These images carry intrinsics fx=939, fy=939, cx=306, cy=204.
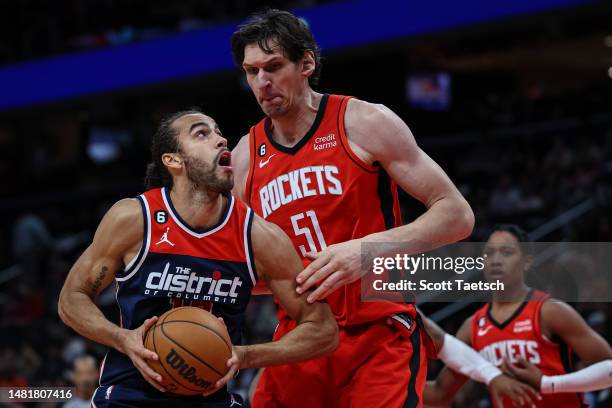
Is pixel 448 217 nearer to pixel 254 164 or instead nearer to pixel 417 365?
pixel 417 365

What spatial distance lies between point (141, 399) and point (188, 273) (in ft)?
1.61

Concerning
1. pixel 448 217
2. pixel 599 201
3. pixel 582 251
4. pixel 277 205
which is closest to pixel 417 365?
pixel 448 217

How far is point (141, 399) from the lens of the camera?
11.3ft

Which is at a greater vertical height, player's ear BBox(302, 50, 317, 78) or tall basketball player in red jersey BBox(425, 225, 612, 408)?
player's ear BBox(302, 50, 317, 78)

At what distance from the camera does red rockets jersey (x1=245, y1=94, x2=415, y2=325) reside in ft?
12.7

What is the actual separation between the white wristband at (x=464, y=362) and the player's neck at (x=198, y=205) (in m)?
2.33

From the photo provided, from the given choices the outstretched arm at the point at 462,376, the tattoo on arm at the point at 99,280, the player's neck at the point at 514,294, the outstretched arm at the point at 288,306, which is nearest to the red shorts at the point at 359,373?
the outstretched arm at the point at 288,306

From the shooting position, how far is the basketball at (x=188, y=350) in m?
3.23

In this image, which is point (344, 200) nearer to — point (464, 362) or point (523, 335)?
point (464, 362)

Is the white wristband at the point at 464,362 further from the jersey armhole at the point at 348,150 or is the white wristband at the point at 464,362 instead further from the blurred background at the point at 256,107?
the jersey armhole at the point at 348,150

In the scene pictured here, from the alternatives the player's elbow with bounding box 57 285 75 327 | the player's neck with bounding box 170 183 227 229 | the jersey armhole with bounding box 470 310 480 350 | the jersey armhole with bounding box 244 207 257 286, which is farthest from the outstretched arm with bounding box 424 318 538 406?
the player's elbow with bounding box 57 285 75 327

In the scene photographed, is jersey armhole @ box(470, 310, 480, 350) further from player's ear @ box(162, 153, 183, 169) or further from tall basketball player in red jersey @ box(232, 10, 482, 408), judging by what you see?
player's ear @ box(162, 153, 183, 169)

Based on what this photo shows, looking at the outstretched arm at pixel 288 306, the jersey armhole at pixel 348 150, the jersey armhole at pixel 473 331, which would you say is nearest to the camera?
the outstretched arm at pixel 288 306

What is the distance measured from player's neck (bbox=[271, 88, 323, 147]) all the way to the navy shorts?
1183 millimetres
